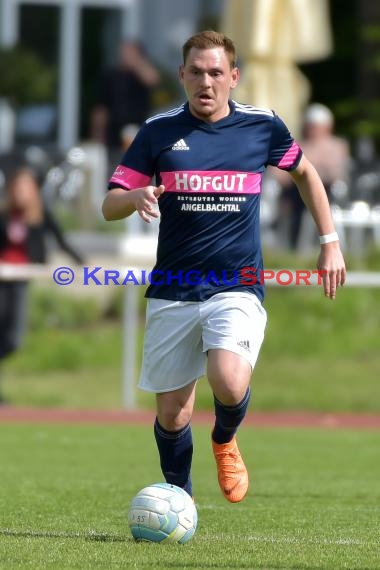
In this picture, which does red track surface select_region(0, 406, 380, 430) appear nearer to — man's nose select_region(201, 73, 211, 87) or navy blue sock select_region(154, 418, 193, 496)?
navy blue sock select_region(154, 418, 193, 496)

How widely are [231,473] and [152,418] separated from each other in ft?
23.0

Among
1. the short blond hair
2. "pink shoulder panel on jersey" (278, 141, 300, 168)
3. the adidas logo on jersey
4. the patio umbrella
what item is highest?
the short blond hair

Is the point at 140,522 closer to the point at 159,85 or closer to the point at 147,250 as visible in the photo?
the point at 147,250

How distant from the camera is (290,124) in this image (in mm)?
18156

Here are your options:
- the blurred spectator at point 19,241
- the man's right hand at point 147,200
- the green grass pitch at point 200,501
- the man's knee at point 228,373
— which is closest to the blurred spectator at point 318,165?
the blurred spectator at point 19,241

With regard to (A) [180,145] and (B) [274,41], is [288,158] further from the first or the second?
(B) [274,41]

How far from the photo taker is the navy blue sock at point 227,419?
6945 millimetres

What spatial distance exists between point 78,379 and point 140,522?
32.8 ft

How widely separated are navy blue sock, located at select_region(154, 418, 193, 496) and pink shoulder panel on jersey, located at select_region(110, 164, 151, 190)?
1158mm

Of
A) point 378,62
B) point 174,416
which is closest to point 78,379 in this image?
point 378,62

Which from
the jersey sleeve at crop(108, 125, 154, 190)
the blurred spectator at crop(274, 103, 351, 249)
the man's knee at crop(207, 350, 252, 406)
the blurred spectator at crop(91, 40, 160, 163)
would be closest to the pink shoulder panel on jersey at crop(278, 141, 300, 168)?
the jersey sleeve at crop(108, 125, 154, 190)

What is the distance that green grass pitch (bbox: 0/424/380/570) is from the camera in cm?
605

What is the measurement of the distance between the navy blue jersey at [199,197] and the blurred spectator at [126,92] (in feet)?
37.6

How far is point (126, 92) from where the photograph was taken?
1859cm
